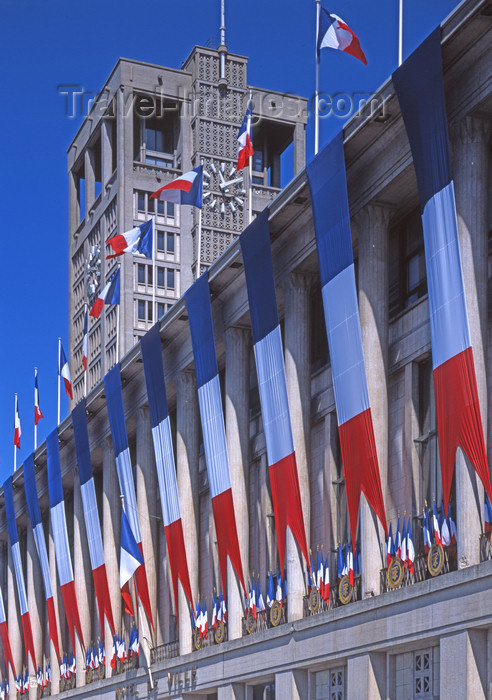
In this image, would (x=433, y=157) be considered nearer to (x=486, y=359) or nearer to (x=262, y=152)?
(x=486, y=359)

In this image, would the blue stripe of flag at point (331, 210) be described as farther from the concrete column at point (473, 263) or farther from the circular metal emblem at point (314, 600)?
the circular metal emblem at point (314, 600)

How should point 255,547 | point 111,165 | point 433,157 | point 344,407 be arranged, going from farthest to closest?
1. point 111,165
2. point 255,547
3. point 344,407
4. point 433,157

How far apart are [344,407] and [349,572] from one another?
182 inches

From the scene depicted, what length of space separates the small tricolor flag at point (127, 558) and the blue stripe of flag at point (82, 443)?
8.16 metres

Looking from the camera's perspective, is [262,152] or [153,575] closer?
[153,575]

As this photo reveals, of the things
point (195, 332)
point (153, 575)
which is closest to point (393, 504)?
point (195, 332)

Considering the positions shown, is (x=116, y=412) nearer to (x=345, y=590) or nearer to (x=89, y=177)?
(x=345, y=590)

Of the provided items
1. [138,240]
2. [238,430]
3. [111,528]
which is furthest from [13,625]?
[238,430]

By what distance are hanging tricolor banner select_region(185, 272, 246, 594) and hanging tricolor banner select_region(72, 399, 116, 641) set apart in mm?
11480

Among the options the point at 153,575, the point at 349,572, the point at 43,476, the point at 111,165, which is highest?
the point at 111,165

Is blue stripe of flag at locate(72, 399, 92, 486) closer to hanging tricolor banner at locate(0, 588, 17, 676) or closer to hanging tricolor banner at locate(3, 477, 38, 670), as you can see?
hanging tricolor banner at locate(3, 477, 38, 670)

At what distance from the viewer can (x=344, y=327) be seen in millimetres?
35625

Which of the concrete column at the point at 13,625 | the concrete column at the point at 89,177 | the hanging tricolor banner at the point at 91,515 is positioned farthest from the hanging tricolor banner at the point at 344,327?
the concrete column at the point at 89,177

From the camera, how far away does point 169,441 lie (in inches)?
1939
